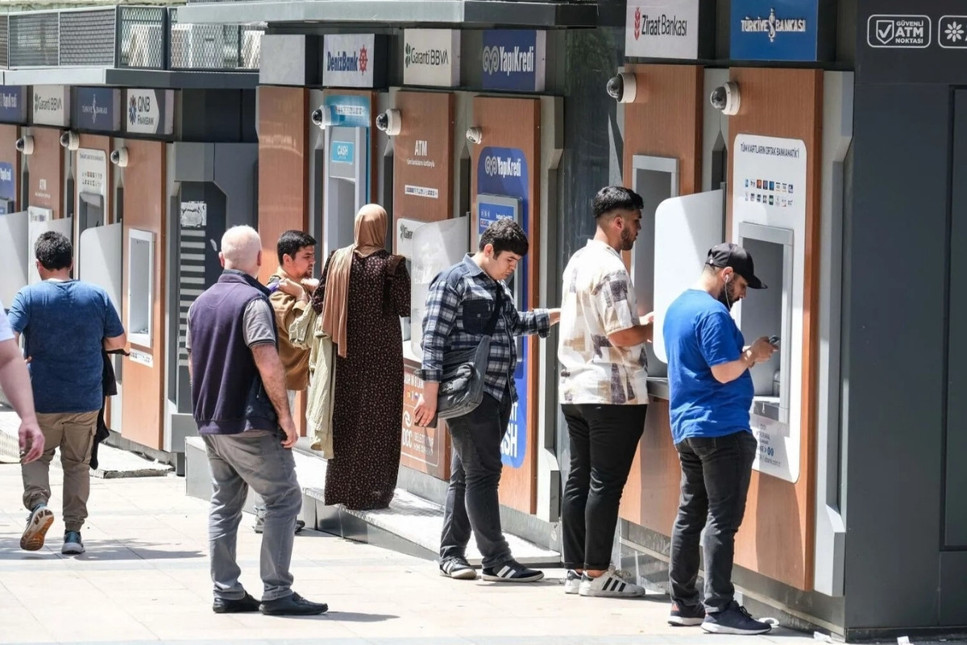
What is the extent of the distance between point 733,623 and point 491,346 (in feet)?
5.41

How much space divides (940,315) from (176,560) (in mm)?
4124

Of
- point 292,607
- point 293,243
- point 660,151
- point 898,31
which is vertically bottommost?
point 292,607

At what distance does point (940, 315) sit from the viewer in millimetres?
6934

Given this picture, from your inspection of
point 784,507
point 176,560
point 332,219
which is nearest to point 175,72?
point 332,219

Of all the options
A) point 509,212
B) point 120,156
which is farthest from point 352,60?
point 120,156

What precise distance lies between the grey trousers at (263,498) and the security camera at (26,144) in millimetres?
8927

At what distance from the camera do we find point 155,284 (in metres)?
13.7

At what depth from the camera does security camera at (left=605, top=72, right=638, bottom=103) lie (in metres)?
8.27

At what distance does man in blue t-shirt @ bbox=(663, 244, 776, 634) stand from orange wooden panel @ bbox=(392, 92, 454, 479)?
9.60ft

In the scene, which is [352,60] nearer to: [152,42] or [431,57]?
[431,57]

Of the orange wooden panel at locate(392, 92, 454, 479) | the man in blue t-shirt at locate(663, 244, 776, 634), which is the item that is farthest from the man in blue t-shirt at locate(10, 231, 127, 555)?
the man in blue t-shirt at locate(663, 244, 776, 634)

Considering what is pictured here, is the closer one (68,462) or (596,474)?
(596,474)

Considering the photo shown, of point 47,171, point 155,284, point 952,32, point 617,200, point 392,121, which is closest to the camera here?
point 952,32

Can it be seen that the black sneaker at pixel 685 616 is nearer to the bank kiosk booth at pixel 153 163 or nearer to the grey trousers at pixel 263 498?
the grey trousers at pixel 263 498
